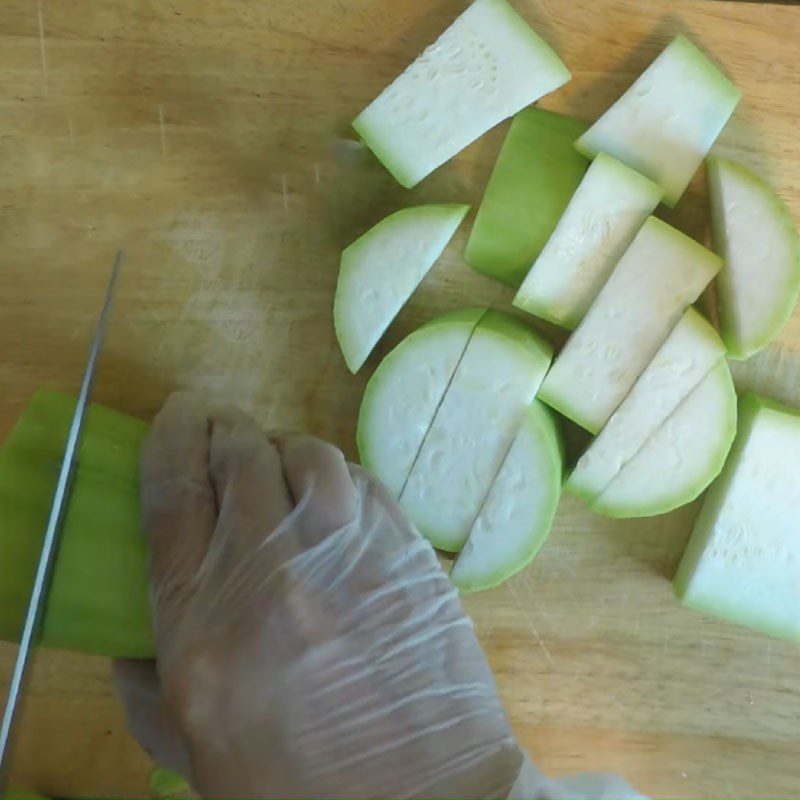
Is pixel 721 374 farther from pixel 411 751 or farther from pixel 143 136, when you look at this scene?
pixel 143 136

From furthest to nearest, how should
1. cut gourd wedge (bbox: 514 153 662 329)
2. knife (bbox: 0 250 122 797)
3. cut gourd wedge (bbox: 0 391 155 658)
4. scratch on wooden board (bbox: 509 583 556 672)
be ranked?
scratch on wooden board (bbox: 509 583 556 672) → cut gourd wedge (bbox: 514 153 662 329) → cut gourd wedge (bbox: 0 391 155 658) → knife (bbox: 0 250 122 797)

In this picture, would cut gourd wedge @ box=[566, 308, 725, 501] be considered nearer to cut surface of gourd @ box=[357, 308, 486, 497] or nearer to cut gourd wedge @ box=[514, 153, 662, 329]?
cut gourd wedge @ box=[514, 153, 662, 329]

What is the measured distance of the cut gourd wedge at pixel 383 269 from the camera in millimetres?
1575

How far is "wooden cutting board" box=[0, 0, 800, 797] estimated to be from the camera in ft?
5.31

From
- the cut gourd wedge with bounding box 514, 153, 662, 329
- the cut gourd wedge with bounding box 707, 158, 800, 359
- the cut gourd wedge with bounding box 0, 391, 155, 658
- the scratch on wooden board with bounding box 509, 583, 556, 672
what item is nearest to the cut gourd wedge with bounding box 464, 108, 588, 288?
the cut gourd wedge with bounding box 514, 153, 662, 329

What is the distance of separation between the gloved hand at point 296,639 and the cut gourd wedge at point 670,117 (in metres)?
0.75

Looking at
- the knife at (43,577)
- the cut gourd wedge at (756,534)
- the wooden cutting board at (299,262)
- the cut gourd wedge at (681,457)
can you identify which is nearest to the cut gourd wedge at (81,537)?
the knife at (43,577)

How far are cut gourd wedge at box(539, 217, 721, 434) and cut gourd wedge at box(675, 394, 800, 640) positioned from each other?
9.5 inches

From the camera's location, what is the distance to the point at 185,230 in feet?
5.42

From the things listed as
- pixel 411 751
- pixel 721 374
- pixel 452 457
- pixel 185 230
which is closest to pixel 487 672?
pixel 411 751

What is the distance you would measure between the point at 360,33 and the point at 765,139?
2.53 feet

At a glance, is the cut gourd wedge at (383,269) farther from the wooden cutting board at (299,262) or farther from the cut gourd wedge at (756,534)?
the cut gourd wedge at (756,534)

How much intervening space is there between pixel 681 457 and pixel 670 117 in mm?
608

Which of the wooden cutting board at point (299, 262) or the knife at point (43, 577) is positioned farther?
the wooden cutting board at point (299, 262)
